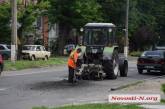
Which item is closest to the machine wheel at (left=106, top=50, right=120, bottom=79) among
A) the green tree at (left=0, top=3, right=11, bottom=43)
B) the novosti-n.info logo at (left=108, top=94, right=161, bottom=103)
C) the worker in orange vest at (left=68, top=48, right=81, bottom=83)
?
the worker in orange vest at (left=68, top=48, right=81, bottom=83)

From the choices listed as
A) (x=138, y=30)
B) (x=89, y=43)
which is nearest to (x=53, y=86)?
(x=89, y=43)

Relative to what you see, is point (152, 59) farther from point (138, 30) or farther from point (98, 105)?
point (138, 30)

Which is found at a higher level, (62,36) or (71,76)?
(62,36)

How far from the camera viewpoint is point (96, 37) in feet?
93.1

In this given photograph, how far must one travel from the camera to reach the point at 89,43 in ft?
92.2

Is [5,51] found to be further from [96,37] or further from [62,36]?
[96,37]

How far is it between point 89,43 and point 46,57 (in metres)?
25.4

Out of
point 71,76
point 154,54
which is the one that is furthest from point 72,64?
point 154,54

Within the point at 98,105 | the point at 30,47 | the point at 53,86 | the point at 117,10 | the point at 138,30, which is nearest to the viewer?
the point at 98,105

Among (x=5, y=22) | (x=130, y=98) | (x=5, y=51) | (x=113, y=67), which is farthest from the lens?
(x=5, y=22)

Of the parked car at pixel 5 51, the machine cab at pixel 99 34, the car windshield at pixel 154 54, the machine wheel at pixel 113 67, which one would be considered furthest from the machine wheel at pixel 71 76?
the parked car at pixel 5 51

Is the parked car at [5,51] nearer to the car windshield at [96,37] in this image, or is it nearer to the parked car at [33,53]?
the parked car at [33,53]

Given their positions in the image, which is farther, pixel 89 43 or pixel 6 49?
pixel 6 49

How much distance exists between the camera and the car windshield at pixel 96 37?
28219 mm
